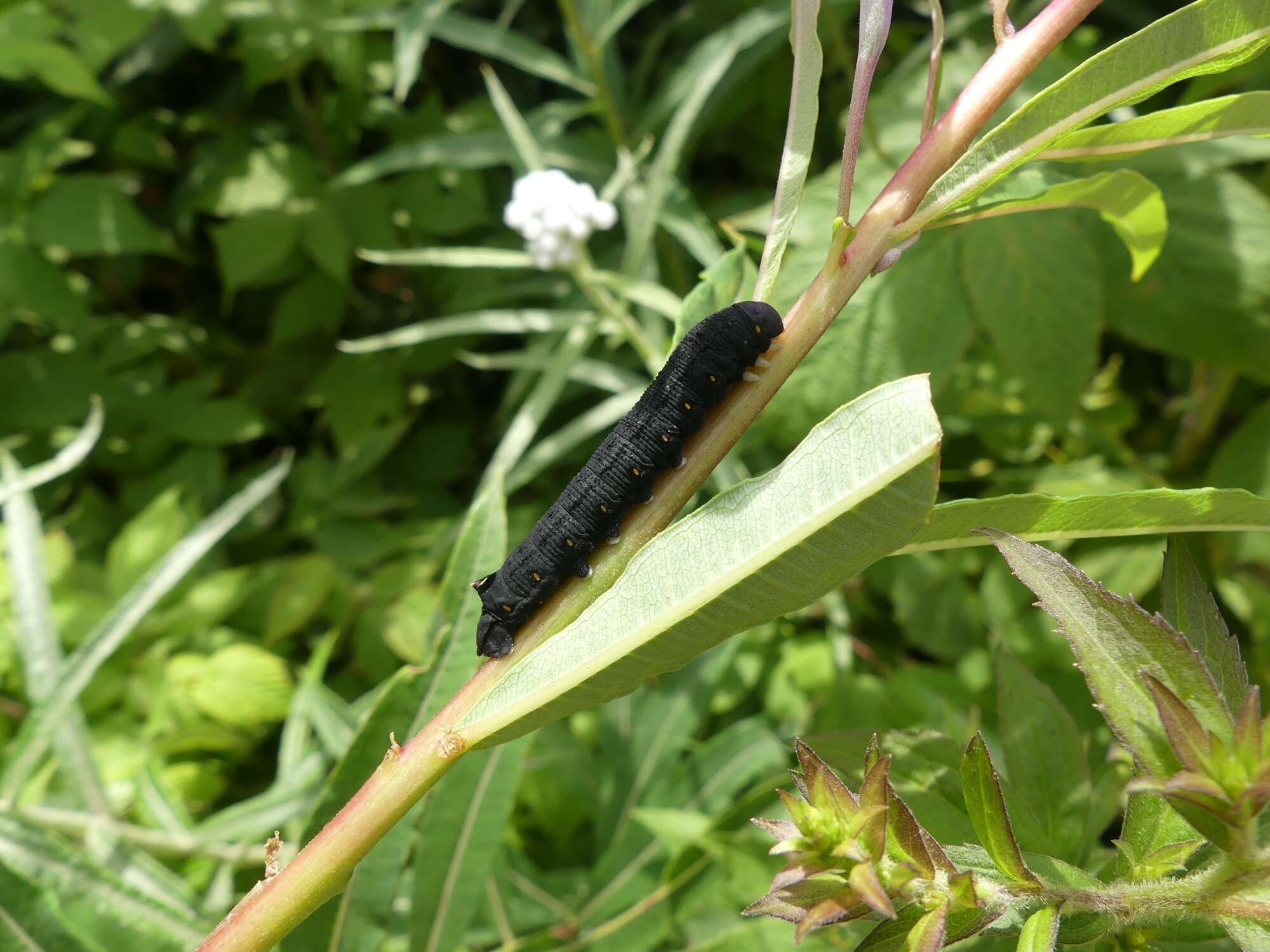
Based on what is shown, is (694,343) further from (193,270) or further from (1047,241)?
(193,270)

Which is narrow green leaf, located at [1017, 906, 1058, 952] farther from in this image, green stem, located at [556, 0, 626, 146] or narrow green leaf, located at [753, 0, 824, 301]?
green stem, located at [556, 0, 626, 146]

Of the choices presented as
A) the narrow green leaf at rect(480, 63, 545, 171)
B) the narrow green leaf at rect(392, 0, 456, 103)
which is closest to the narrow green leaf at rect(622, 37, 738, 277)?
the narrow green leaf at rect(480, 63, 545, 171)

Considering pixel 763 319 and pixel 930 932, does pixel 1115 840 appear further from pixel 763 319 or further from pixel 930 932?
pixel 763 319

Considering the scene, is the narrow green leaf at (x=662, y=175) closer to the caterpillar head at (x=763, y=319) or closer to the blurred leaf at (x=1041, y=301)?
the blurred leaf at (x=1041, y=301)

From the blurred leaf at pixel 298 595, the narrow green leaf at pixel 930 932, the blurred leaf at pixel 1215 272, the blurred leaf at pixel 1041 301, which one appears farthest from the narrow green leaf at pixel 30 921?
the blurred leaf at pixel 1215 272

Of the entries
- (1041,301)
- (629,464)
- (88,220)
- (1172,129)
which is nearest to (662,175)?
(1041,301)
